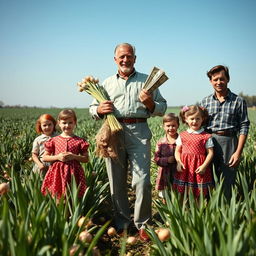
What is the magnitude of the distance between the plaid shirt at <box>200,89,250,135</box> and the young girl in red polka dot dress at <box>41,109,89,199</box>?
1.37m

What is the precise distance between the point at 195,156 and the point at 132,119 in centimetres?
75

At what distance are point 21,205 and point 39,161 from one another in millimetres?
1562

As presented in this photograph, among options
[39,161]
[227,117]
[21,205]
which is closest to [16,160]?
[39,161]

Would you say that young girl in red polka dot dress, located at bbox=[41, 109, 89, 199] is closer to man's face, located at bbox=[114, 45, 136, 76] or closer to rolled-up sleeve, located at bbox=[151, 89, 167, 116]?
man's face, located at bbox=[114, 45, 136, 76]

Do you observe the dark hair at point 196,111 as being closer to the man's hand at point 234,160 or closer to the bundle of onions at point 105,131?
the man's hand at point 234,160

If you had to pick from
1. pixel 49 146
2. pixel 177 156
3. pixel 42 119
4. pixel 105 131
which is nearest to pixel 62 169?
pixel 49 146

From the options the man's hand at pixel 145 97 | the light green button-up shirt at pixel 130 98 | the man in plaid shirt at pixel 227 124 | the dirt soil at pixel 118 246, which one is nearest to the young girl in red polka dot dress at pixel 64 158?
the light green button-up shirt at pixel 130 98

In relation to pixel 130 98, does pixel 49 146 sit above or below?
below

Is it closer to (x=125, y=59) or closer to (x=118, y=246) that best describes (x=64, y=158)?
(x=118, y=246)

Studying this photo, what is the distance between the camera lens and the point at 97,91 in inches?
94.4

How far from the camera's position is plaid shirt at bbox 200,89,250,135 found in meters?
2.49

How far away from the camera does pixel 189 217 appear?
1531 millimetres

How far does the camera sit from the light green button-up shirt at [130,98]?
2350mm

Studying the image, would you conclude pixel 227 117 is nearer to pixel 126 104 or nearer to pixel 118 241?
pixel 126 104
